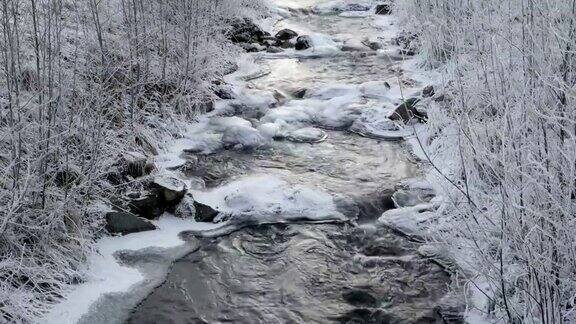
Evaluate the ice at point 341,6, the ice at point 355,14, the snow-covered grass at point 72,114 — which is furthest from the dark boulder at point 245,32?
the ice at point 341,6

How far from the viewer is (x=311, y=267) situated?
14.1ft

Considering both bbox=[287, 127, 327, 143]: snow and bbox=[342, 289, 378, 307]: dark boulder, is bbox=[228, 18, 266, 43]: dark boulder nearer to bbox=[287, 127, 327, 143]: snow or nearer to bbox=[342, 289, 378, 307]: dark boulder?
bbox=[287, 127, 327, 143]: snow

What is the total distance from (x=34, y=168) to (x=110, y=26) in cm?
335

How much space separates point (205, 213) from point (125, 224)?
0.68 meters

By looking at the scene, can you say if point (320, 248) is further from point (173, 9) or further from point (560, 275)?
point (173, 9)

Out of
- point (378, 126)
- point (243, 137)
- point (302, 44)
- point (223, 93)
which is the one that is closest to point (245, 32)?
point (302, 44)

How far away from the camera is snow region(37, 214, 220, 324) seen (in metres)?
3.64

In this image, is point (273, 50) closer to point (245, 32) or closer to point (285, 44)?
point (285, 44)

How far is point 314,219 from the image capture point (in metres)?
5.02

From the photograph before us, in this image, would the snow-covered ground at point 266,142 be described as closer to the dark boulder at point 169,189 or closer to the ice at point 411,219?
the ice at point 411,219

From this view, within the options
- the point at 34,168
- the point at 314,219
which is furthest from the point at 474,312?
the point at 34,168

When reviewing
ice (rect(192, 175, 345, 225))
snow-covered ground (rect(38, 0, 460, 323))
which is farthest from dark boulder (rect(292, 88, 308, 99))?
ice (rect(192, 175, 345, 225))

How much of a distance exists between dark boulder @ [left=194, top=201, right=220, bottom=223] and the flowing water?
0.27 meters

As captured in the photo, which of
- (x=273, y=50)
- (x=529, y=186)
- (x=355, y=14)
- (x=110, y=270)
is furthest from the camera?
(x=355, y=14)
